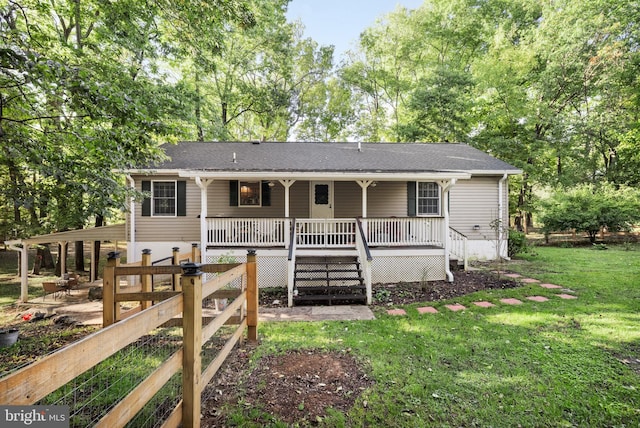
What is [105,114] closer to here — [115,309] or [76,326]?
[115,309]

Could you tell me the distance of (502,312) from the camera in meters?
5.36

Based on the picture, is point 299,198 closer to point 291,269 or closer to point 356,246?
point 356,246

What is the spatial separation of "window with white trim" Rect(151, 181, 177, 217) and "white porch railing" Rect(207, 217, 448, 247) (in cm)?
261

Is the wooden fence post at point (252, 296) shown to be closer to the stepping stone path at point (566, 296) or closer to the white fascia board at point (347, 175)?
the white fascia board at point (347, 175)

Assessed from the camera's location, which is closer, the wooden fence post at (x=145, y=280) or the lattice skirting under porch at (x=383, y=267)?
the wooden fence post at (x=145, y=280)

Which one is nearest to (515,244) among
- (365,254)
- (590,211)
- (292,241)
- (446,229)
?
(446,229)

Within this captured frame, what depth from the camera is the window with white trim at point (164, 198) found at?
9.97m

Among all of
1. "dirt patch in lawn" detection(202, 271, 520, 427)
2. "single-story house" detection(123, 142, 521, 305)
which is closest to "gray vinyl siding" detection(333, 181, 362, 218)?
"single-story house" detection(123, 142, 521, 305)

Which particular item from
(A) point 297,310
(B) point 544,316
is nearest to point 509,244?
(B) point 544,316

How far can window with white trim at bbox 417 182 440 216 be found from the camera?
Answer: 10617 mm

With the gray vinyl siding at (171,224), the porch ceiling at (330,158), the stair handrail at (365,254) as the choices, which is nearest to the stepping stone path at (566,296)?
the stair handrail at (365,254)

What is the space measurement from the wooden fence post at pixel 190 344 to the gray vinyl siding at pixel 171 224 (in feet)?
28.3

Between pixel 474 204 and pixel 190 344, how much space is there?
37.0 feet

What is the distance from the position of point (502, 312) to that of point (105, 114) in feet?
24.7
